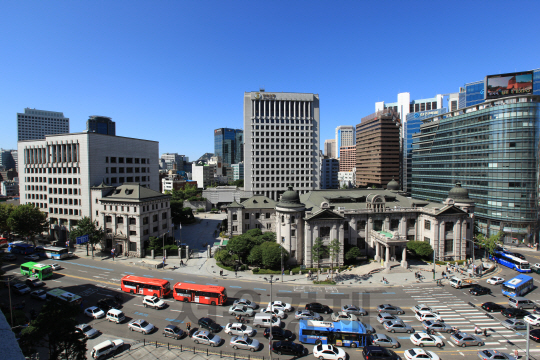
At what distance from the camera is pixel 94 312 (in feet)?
142

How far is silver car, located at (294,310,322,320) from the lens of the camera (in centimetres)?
4222

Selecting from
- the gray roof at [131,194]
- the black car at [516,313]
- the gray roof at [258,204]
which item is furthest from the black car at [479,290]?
the gray roof at [131,194]

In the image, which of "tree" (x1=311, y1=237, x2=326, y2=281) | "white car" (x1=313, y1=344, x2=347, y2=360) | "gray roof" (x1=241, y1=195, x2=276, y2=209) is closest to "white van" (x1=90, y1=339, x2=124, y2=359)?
"white car" (x1=313, y1=344, x2=347, y2=360)

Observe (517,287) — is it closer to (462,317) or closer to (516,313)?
(516,313)

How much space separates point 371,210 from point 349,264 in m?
15.4

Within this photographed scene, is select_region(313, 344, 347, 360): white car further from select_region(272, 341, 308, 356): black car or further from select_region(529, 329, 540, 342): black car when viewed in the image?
select_region(529, 329, 540, 342): black car

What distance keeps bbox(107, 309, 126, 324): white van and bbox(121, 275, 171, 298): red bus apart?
298 inches

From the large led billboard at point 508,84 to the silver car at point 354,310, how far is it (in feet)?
290

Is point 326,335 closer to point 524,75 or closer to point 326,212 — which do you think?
point 326,212

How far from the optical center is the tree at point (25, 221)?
74200 mm

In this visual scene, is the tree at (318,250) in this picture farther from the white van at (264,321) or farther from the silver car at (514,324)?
the silver car at (514,324)

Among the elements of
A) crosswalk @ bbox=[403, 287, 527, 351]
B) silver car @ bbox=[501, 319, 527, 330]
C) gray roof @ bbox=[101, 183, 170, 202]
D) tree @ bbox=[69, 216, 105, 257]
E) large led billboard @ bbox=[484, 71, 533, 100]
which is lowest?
crosswalk @ bbox=[403, 287, 527, 351]

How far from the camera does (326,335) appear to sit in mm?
36719

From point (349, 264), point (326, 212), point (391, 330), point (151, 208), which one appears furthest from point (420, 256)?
point (151, 208)
